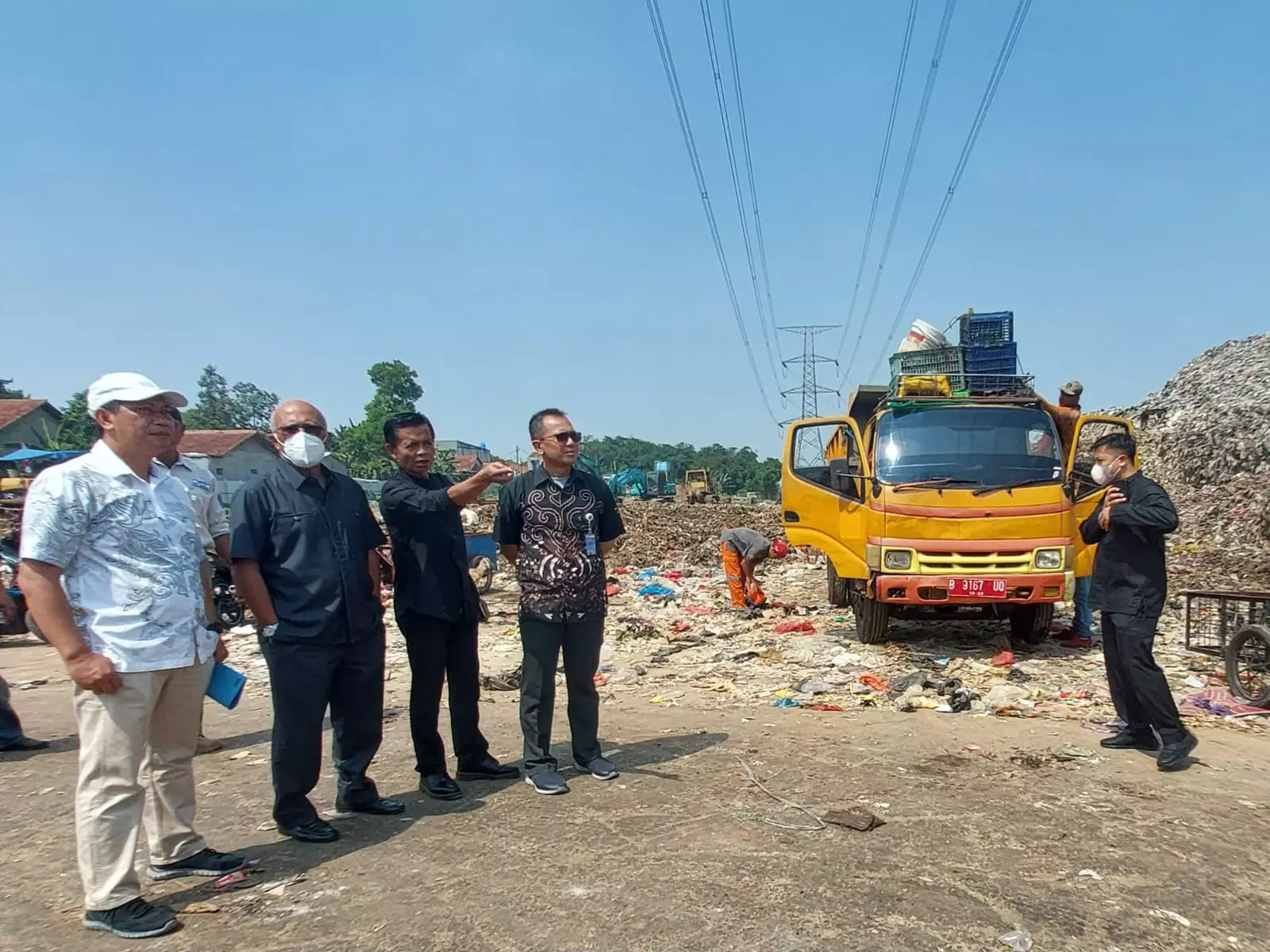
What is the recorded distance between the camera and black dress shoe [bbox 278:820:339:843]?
3.44 metres

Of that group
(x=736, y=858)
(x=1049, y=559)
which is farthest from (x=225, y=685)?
(x=1049, y=559)

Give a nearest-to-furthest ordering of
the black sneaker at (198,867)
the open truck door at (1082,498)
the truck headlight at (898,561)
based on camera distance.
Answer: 1. the black sneaker at (198,867)
2. the truck headlight at (898,561)
3. the open truck door at (1082,498)

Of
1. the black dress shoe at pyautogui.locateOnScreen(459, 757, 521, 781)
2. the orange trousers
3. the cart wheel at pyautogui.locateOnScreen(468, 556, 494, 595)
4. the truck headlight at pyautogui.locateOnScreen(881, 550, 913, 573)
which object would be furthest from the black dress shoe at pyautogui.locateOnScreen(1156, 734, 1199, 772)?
the cart wheel at pyautogui.locateOnScreen(468, 556, 494, 595)

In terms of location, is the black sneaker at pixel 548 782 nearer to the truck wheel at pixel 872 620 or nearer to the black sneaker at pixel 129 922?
the black sneaker at pixel 129 922

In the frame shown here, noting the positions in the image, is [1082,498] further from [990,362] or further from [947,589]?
[990,362]

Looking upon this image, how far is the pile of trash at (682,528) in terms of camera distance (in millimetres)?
16641

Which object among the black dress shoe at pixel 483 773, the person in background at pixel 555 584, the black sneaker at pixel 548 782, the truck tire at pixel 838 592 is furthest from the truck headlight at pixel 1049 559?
the black dress shoe at pixel 483 773

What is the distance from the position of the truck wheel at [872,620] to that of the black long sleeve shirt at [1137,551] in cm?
294

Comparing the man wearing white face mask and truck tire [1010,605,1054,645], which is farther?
truck tire [1010,605,1054,645]

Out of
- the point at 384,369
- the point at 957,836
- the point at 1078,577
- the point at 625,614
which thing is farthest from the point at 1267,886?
the point at 384,369

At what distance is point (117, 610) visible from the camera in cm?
276

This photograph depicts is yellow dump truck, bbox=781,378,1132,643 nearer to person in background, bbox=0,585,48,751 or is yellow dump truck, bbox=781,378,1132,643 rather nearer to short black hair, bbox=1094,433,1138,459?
short black hair, bbox=1094,433,1138,459

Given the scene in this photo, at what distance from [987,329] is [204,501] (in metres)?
7.95

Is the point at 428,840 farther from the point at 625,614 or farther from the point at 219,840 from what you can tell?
the point at 625,614
